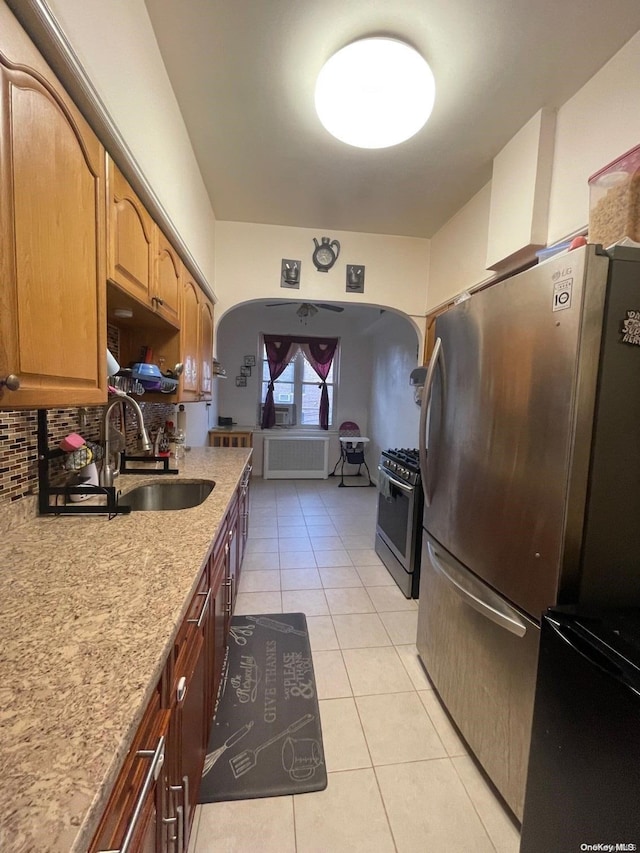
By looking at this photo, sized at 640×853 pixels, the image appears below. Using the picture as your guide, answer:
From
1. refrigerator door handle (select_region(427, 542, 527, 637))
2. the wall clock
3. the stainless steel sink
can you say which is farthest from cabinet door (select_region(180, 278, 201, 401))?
refrigerator door handle (select_region(427, 542, 527, 637))

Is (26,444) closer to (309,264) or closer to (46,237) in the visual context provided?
(46,237)

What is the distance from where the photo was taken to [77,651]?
2.12ft

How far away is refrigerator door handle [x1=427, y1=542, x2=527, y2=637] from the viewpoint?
1113mm

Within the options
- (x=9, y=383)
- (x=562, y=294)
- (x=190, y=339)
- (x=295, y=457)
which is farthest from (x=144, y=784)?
(x=295, y=457)

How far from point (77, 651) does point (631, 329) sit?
1453mm

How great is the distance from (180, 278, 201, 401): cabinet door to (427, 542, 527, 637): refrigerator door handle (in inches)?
67.5

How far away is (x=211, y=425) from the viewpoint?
204 inches

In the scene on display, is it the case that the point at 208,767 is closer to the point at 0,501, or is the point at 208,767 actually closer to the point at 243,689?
the point at 243,689

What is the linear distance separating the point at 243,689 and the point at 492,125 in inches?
117

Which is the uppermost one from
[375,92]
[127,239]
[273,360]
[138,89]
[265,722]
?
[375,92]

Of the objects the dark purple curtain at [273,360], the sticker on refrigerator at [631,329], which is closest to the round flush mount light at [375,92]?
the sticker on refrigerator at [631,329]

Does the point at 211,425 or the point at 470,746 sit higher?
the point at 211,425

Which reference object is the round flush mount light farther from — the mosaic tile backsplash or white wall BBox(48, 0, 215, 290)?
the mosaic tile backsplash

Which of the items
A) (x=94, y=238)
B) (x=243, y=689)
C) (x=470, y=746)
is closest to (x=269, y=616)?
(x=243, y=689)
